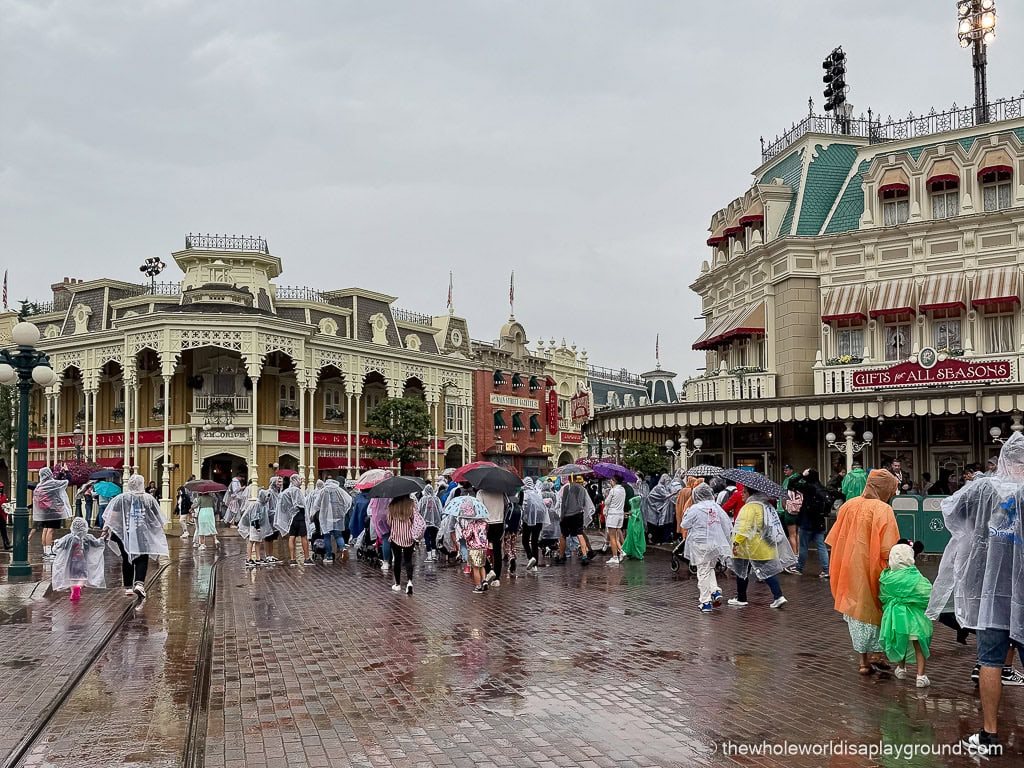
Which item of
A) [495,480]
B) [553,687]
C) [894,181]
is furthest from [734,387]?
[553,687]

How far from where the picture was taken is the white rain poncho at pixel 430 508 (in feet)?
55.7

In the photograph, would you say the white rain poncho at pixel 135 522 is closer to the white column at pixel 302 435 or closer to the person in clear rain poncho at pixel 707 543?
the person in clear rain poncho at pixel 707 543

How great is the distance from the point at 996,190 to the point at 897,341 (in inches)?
174

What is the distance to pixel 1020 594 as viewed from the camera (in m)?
5.50

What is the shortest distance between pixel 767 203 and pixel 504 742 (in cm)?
2298

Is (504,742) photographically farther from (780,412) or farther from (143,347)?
(143,347)

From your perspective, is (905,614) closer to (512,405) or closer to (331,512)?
(331,512)

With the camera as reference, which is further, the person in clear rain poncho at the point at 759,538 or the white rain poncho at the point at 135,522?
the white rain poncho at the point at 135,522

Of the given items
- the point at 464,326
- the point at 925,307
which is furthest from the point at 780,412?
the point at 464,326

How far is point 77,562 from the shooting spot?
12.7 metres

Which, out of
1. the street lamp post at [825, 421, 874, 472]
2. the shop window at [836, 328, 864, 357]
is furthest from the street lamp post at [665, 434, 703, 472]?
the shop window at [836, 328, 864, 357]

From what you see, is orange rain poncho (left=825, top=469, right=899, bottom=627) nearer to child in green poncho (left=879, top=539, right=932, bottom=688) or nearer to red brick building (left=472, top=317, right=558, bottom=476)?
child in green poncho (left=879, top=539, right=932, bottom=688)

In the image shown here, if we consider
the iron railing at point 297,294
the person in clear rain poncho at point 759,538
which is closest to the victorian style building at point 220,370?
the iron railing at point 297,294

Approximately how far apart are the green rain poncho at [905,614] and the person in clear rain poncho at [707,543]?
12.5ft
